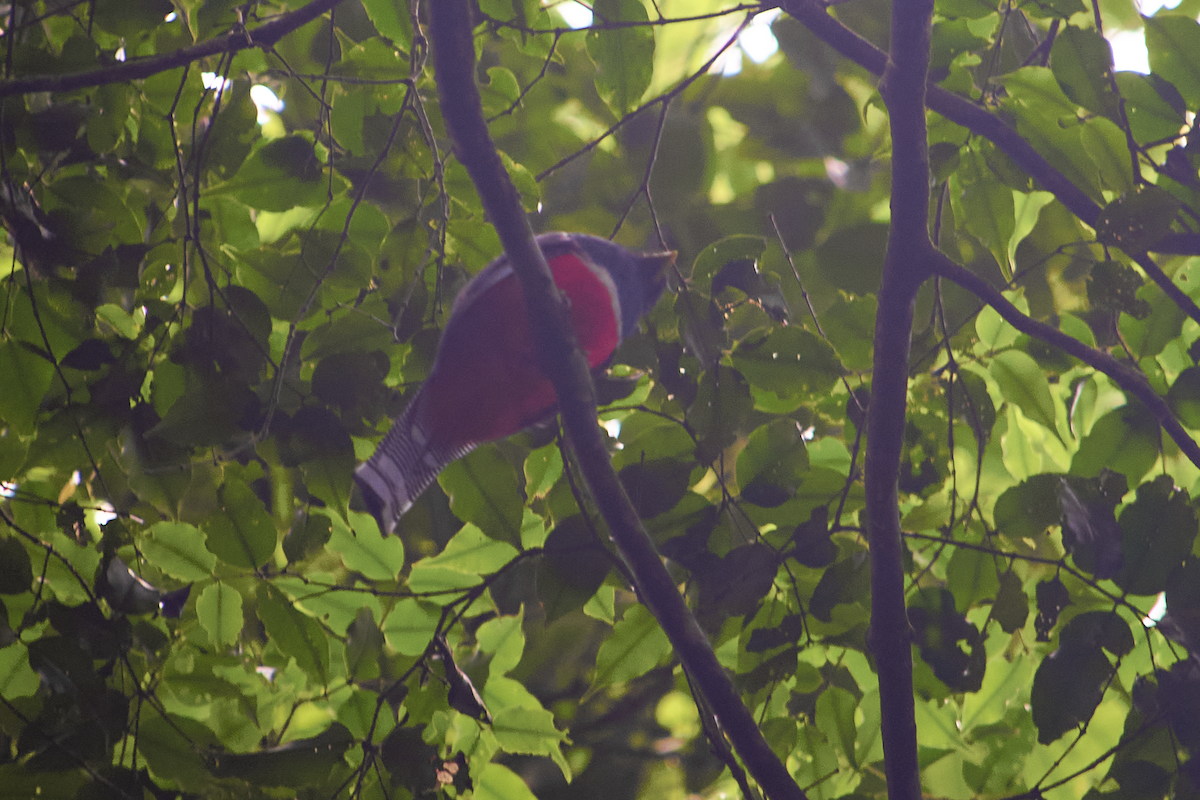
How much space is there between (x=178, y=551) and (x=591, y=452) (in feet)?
2.73

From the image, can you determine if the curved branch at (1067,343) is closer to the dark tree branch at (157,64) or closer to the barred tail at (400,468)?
the barred tail at (400,468)

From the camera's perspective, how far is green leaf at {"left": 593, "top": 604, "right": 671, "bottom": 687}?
1624 millimetres

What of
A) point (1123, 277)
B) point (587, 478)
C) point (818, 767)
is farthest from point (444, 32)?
point (818, 767)

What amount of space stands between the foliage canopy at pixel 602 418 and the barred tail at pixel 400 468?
0.06 metres

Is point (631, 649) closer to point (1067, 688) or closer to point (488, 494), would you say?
point (488, 494)

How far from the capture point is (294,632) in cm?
A: 161

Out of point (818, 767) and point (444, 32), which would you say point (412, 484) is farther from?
point (818, 767)

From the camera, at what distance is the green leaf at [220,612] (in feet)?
5.51

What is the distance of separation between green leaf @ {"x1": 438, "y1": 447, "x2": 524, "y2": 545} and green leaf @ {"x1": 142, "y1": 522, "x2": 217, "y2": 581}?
1.51ft

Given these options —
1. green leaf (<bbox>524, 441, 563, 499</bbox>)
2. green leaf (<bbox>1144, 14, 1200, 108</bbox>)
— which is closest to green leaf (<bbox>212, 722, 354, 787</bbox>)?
green leaf (<bbox>524, 441, 563, 499</bbox>)

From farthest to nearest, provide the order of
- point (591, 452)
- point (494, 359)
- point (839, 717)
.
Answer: point (494, 359) < point (839, 717) < point (591, 452)

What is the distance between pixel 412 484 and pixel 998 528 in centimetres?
95

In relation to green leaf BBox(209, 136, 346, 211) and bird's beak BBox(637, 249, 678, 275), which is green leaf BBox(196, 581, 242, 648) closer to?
green leaf BBox(209, 136, 346, 211)

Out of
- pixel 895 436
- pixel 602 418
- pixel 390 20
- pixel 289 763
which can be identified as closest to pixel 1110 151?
pixel 895 436
